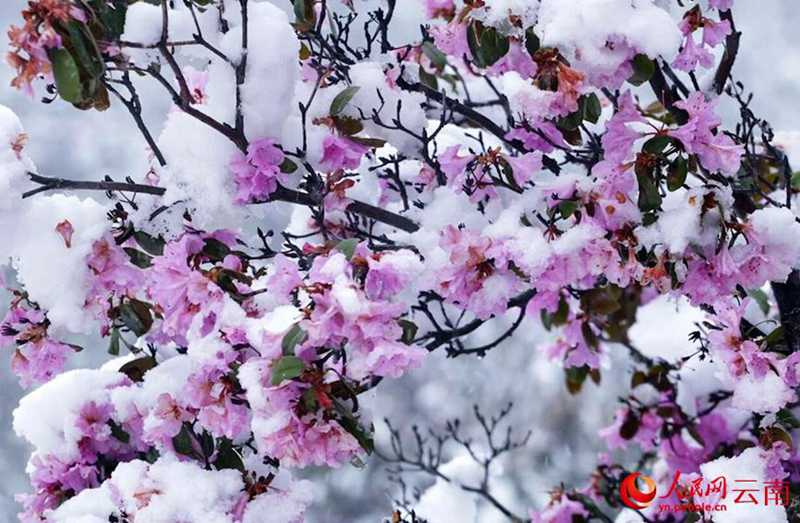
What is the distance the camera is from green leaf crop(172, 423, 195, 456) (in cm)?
161

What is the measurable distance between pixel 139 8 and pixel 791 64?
830 cm

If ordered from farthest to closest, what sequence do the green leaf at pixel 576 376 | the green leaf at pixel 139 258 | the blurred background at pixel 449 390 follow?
the blurred background at pixel 449 390
the green leaf at pixel 576 376
the green leaf at pixel 139 258

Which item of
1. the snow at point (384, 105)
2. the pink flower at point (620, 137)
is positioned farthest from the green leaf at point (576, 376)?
the pink flower at point (620, 137)

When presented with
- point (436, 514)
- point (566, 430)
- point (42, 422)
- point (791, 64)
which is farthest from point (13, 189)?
point (791, 64)

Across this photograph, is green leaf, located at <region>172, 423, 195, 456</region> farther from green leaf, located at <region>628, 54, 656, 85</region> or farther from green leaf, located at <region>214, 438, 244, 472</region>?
green leaf, located at <region>628, 54, 656, 85</region>

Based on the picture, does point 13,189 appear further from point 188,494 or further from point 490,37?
point 490,37

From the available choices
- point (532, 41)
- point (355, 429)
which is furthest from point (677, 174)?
point (355, 429)

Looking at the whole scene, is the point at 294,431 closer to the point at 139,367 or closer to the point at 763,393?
the point at 139,367

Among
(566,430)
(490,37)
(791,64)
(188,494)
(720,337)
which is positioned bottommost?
(188,494)

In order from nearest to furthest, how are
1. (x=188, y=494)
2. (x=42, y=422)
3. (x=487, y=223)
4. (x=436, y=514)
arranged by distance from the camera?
(x=188, y=494), (x=487, y=223), (x=42, y=422), (x=436, y=514)

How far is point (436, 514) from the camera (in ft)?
9.67

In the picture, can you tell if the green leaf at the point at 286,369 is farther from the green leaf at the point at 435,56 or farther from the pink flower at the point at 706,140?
the pink flower at the point at 706,140

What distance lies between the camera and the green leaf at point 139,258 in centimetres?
170

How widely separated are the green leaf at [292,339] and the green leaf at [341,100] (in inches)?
20.2
